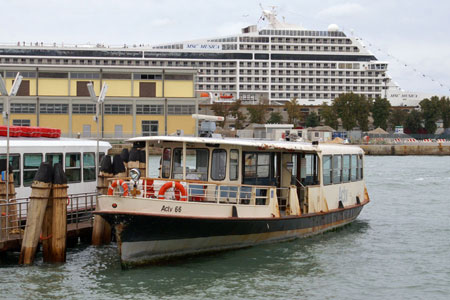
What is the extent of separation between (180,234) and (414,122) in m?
115

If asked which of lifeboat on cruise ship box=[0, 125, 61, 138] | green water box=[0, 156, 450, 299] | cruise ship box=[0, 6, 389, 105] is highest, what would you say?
cruise ship box=[0, 6, 389, 105]

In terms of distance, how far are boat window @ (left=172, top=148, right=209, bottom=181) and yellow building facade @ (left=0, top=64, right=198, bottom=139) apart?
5208cm

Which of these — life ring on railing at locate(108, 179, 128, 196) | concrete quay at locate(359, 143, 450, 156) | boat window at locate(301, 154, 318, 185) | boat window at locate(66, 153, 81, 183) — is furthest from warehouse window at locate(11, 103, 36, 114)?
life ring on railing at locate(108, 179, 128, 196)

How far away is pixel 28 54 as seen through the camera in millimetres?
144500

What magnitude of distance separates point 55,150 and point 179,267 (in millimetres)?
6032

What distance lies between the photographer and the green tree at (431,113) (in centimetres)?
12425

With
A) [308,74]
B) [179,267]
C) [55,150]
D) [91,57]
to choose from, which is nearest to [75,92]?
[55,150]

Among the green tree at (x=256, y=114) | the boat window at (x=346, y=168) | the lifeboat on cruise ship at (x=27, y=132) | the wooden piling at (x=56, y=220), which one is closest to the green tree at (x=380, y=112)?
the green tree at (x=256, y=114)

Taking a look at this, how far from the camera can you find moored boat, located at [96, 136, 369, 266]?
57.8ft

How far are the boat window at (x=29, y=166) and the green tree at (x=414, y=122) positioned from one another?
113 metres

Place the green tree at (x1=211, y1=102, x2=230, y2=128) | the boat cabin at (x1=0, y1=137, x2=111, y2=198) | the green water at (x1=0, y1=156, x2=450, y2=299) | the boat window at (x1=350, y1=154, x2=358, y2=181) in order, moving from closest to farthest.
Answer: the green water at (x1=0, y1=156, x2=450, y2=299) → the boat cabin at (x1=0, y1=137, x2=111, y2=198) → the boat window at (x1=350, y1=154, x2=358, y2=181) → the green tree at (x1=211, y1=102, x2=230, y2=128)

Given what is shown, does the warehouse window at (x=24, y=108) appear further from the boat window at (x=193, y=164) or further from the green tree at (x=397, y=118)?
the green tree at (x=397, y=118)

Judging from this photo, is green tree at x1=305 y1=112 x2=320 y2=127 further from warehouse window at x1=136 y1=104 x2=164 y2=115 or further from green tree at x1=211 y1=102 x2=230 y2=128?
warehouse window at x1=136 y1=104 x2=164 y2=115

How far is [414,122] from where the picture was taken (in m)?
127
